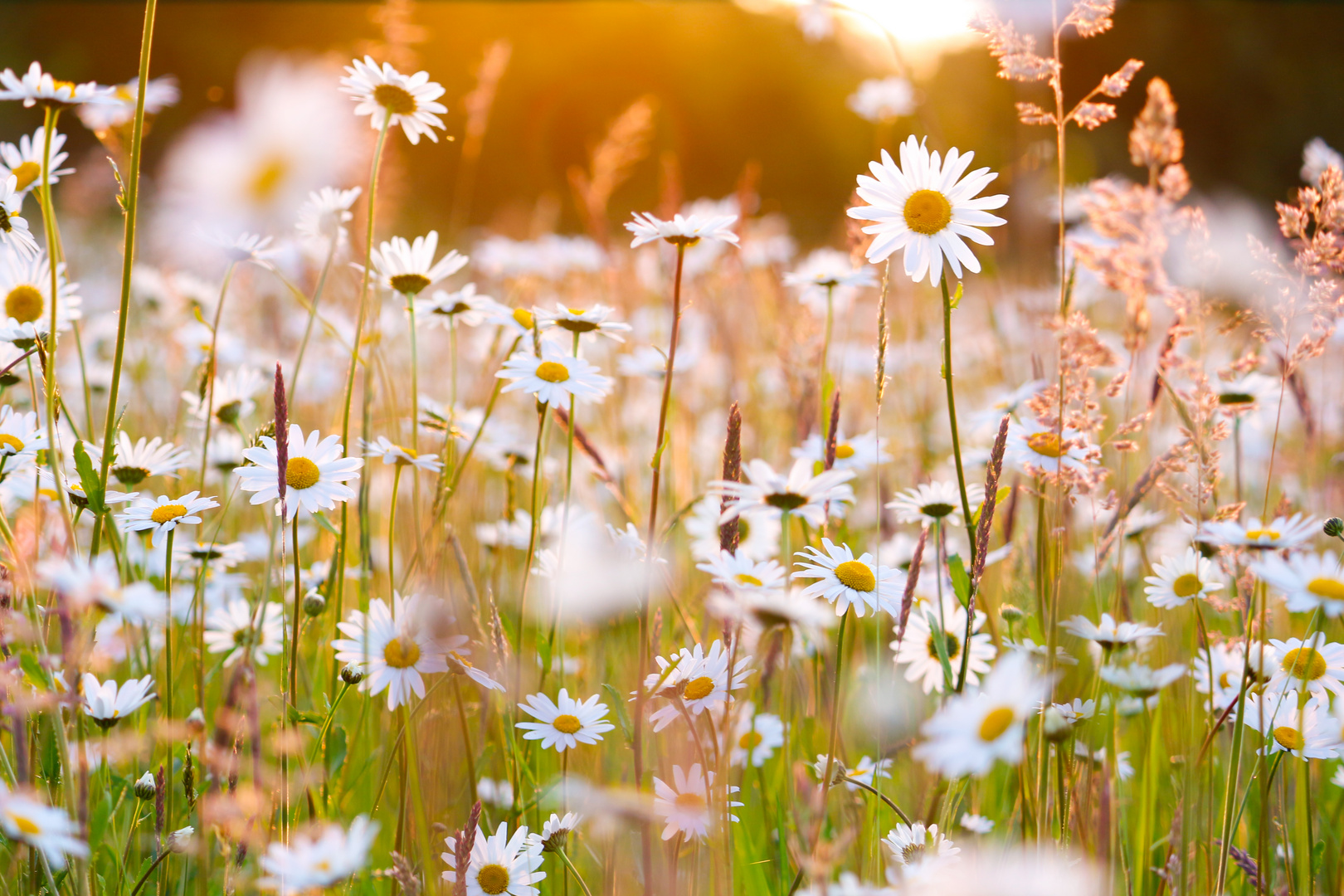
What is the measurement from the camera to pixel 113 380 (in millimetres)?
981

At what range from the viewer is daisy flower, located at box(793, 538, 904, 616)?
1.10 meters

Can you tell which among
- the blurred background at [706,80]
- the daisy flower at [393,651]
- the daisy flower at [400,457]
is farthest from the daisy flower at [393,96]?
the blurred background at [706,80]

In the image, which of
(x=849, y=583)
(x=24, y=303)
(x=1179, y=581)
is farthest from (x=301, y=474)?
(x=1179, y=581)

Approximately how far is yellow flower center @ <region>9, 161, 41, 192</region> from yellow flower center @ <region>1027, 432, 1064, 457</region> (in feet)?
4.48

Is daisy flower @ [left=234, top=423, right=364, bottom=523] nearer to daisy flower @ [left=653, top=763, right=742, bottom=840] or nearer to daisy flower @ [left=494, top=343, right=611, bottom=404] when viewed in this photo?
daisy flower @ [left=494, top=343, right=611, bottom=404]

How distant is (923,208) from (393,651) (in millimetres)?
815

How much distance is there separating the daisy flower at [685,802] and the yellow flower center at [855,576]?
28 cm

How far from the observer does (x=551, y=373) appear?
4.17 feet

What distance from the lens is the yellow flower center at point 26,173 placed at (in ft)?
3.81

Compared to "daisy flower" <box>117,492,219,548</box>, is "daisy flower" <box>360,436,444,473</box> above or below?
above

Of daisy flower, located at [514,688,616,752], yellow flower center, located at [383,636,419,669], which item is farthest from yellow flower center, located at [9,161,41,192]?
daisy flower, located at [514,688,616,752]

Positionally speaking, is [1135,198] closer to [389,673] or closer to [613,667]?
[613,667]

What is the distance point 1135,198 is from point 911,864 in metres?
1.08

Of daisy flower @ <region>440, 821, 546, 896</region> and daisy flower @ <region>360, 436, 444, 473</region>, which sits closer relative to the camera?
daisy flower @ <region>440, 821, 546, 896</region>
